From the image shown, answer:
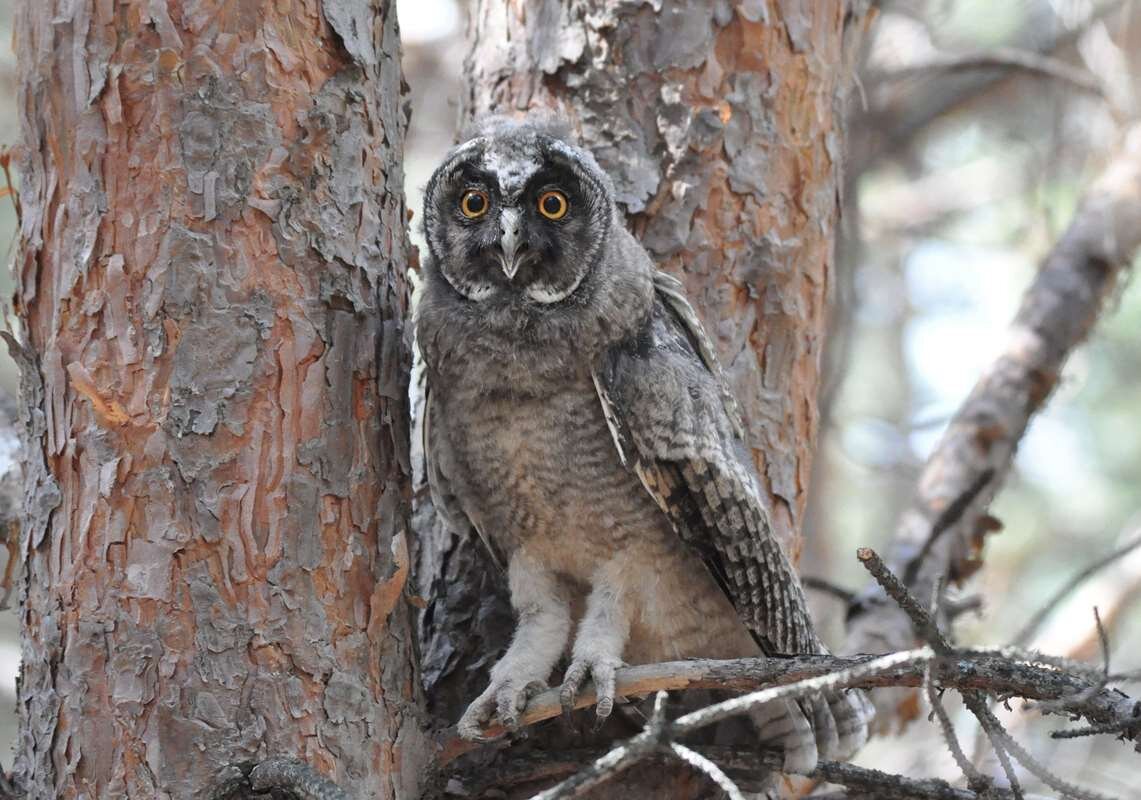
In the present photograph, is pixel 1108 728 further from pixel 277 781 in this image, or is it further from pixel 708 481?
pixel 277 781

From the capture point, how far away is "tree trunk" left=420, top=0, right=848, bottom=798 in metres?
3.16

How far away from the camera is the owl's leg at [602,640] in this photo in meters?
2.57

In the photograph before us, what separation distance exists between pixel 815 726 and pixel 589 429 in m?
0.91

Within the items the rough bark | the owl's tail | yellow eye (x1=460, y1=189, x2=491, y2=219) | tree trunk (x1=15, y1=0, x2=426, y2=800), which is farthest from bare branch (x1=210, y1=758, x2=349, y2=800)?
the rough bark

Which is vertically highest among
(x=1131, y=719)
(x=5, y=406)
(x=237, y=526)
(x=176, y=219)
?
(x=176, y=219)

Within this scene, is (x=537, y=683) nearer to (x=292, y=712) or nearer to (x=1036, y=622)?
(x=292, y=712)

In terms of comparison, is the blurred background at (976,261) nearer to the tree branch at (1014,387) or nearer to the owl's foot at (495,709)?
the tree branch at (1014,387)

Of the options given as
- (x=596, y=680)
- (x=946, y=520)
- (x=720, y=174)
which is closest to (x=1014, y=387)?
(x=946, y=520)

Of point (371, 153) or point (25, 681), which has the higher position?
point (371, 153)

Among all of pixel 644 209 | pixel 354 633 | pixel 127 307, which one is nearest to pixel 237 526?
pixel 354 633

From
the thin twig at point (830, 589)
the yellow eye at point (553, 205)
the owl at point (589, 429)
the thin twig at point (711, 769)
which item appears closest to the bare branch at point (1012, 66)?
the thin twig at point (830, 589)

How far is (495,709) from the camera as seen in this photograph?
261 centimetres

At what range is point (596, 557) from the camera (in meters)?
2.87

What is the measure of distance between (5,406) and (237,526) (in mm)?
983
